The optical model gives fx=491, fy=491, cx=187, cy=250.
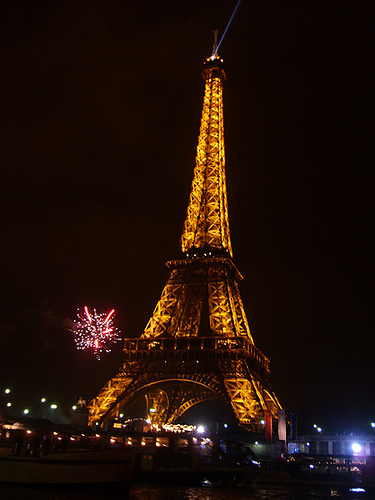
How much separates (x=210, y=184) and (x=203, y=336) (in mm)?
21866

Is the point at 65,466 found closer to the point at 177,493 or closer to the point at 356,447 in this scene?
the point at 177,493

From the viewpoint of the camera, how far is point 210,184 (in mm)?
64125

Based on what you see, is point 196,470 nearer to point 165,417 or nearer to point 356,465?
point 356,465

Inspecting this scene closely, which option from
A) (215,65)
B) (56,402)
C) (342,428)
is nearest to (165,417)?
(56,402)

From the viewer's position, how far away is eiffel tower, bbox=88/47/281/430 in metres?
47.3

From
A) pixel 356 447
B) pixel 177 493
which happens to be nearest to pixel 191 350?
pixel 177 493

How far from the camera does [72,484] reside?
94.0ft

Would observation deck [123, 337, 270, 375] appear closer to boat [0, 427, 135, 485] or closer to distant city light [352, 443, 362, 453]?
boat [0, 427, 135, 485]

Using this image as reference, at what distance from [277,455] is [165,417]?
22.5m

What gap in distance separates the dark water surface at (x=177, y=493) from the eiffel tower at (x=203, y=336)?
11376mm

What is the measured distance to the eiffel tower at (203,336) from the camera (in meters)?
47.3

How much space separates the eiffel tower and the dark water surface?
37.3 ft

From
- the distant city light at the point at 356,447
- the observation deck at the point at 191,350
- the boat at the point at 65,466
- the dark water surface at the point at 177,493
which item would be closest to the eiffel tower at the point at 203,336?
the observation deck at the point at 191,350

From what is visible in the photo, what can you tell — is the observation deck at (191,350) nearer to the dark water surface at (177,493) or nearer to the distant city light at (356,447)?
the dark water surface at (177,493)
